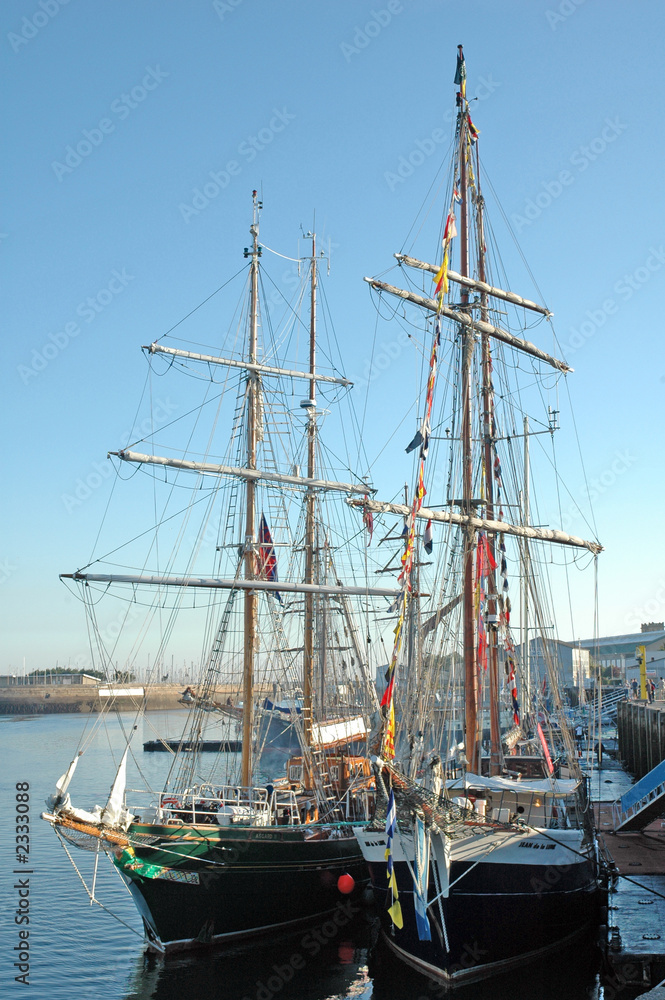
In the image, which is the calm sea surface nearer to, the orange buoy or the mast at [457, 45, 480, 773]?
the orange buoy

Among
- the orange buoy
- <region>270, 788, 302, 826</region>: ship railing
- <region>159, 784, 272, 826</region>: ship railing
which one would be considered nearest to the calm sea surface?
the orange buoy

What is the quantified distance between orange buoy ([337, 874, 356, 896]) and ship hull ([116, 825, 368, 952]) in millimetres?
550

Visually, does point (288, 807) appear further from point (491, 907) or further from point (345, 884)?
point (491, 907)

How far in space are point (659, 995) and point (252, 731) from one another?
17.0 meters

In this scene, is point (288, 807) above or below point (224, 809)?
below

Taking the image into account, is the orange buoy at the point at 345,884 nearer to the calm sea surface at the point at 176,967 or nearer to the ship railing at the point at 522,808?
the calm sea surface at the point at 176,967

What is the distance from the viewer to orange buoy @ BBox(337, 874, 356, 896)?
85.5ft

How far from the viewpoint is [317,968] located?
22812 mm

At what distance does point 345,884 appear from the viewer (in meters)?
26.1

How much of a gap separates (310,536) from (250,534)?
20.7 feet

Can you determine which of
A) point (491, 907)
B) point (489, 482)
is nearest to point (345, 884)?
point (491, 907)

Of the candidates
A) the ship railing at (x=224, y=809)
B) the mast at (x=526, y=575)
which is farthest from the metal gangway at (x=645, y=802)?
the ship railing at (x=224, y=809)

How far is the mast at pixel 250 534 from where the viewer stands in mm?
28156

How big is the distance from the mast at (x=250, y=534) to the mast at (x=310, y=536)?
287 cm
